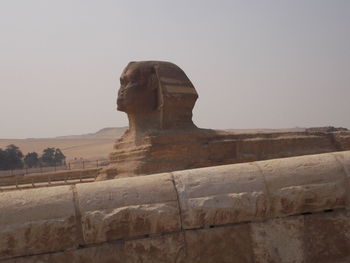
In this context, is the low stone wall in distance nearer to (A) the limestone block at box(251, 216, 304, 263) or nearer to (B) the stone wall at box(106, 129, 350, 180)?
(B) the stone wall at box(106, 129, 350, 180)

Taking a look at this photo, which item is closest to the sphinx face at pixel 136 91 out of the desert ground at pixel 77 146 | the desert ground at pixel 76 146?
the desert ground at pixel 77 146

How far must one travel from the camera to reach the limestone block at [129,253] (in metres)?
2.50

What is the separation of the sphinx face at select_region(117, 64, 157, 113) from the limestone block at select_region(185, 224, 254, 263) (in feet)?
33.4

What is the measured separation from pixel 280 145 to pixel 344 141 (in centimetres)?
262

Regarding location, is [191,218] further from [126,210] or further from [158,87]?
[158,87]

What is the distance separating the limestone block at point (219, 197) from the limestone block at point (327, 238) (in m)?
0.36

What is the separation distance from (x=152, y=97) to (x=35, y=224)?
34.9 ft

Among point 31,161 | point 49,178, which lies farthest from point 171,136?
point 31,161

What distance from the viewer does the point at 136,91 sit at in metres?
12.7

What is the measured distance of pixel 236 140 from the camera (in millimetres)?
12781

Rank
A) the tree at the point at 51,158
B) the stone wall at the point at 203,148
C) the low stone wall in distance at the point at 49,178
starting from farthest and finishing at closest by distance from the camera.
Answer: the tree at the point at 51,158, the low stone wall in distance at the point at 49,178, the stone wall at the point at 203,148

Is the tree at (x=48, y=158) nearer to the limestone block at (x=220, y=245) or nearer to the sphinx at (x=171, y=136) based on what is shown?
the sphinx at (x=171, y=136)

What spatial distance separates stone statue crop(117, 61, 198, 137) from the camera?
41.4 feet

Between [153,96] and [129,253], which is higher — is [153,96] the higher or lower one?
the higher one
